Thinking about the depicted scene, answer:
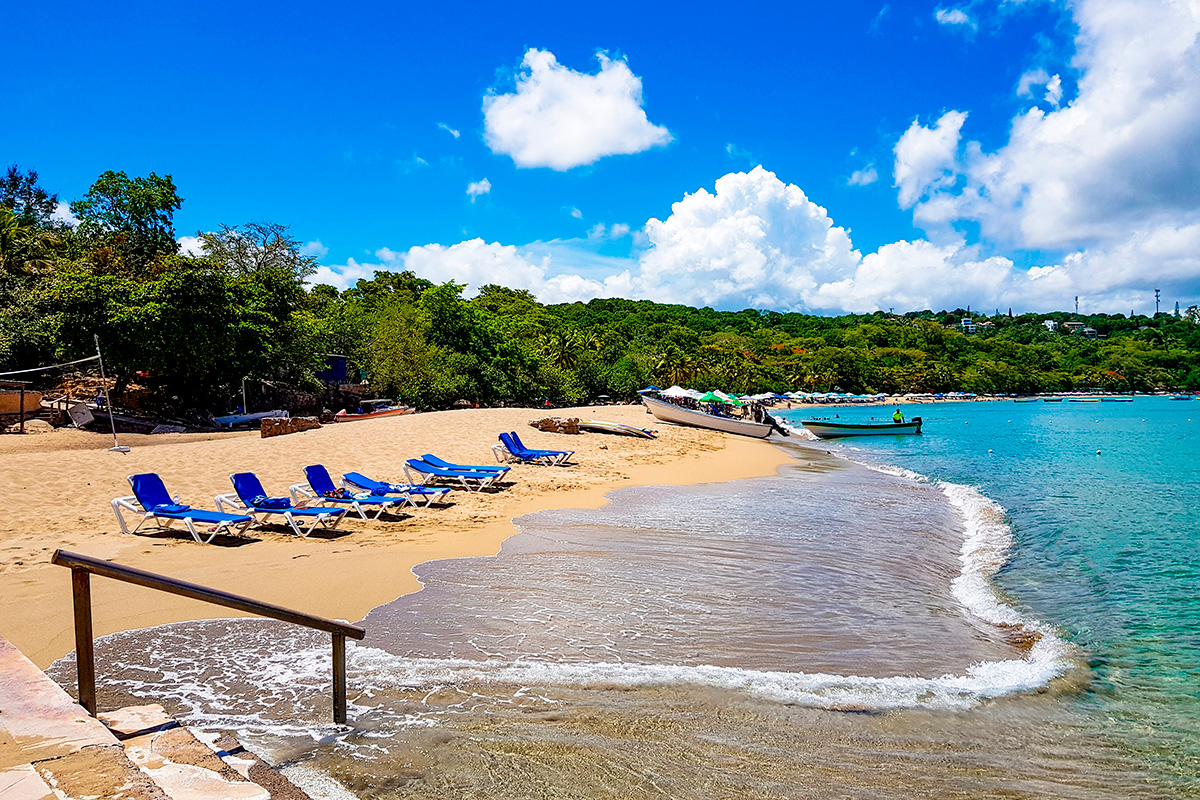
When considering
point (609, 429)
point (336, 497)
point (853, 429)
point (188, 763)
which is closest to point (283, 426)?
point (336, 497)

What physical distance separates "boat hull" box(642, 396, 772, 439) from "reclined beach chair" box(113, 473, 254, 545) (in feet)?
97.3

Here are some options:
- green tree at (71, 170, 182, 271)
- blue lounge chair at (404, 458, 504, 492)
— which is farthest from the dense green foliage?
blue lounge chair at (404, 458, 504, 492)

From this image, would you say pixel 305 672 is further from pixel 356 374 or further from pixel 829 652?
pixel 356 374

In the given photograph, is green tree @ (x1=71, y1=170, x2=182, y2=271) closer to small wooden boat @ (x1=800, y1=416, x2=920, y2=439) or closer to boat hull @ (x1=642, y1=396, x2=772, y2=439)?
boat hull @ (x1=642, y1=396, x2=772, y2=439)

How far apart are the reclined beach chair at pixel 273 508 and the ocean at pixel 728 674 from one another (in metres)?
2.67

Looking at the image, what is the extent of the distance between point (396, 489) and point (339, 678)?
8610mm

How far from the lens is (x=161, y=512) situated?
381 inches

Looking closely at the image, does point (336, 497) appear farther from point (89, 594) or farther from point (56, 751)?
point (56, 751)

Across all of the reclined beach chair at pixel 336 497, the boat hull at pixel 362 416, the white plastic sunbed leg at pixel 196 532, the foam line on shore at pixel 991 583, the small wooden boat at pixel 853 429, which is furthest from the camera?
the small wooden boat at pixel 853 429

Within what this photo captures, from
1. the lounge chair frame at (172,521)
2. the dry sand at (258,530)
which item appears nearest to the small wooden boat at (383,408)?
the dry sand at (258,530)

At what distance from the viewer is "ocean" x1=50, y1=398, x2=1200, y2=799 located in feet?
14.4

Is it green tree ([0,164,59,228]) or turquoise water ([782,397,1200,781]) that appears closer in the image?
turquoise water ([782,397,1200,781])

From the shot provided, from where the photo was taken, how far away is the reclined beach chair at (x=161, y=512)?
31.5 ft

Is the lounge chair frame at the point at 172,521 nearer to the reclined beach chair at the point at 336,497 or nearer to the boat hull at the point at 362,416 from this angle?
the reclined beach chair at the point at 336,497
